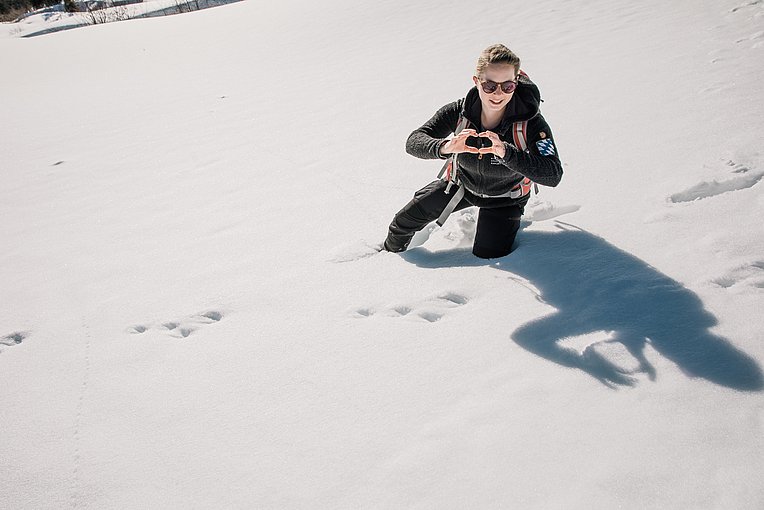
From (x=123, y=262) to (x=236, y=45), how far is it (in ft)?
27.4

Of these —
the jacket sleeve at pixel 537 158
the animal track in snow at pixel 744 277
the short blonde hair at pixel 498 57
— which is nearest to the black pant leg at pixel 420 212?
the jacket sleeve at pixel 537 158

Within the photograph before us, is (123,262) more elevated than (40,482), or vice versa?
(123,262)

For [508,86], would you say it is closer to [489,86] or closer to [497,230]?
[489,86]

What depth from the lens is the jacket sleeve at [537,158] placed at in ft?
6.40

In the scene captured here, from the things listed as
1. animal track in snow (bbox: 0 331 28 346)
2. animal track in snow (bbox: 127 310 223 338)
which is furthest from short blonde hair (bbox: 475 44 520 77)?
animal track in snow (bbox: 0 331 28 346)

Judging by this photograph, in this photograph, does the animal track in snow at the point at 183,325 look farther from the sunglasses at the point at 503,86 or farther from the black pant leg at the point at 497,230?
the sunglasses at the point at 503,86

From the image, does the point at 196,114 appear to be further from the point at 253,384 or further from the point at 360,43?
the point at 253,384

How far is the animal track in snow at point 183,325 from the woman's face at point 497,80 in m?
1.57

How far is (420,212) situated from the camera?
2484 mm

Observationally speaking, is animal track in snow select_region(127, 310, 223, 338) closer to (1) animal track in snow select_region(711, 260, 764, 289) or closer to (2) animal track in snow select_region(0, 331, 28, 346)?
(2) animal track in snow select_region(0, 331, 28, 346)

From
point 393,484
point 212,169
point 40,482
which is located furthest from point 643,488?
point 212,169

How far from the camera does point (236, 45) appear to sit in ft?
32.1

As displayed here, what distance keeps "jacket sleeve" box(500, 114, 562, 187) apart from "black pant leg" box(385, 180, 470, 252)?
0.50 m

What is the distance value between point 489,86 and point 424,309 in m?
0.99
